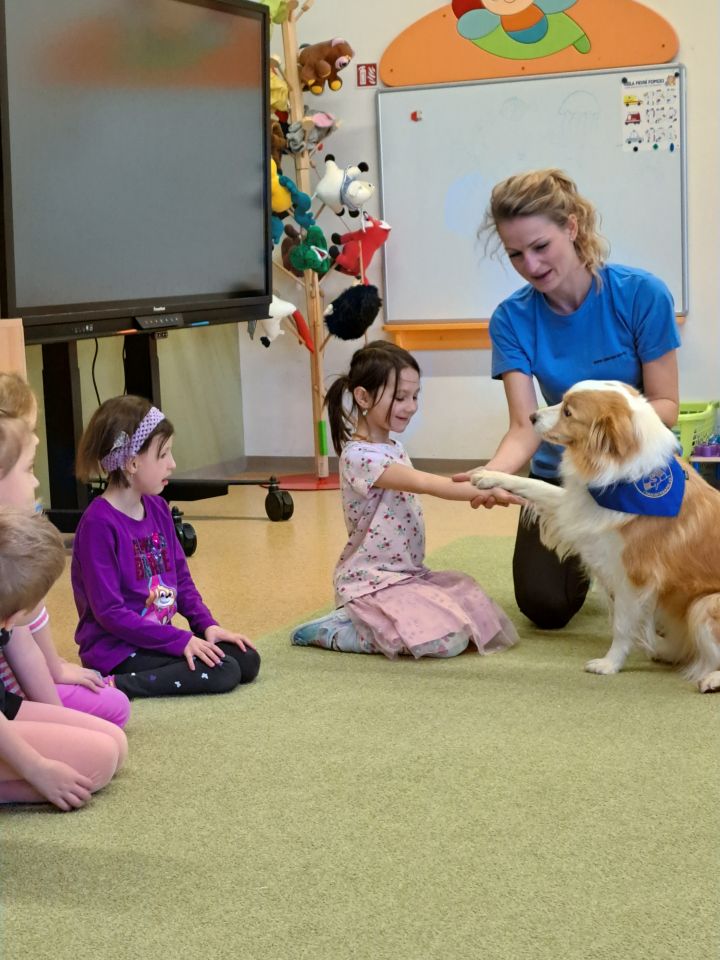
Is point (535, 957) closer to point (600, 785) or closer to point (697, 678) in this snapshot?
point (600, 785)

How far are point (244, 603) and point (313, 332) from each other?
2.30 meters

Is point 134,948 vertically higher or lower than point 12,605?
lower

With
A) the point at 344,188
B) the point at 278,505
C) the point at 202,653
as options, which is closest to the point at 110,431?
the point at 202,653

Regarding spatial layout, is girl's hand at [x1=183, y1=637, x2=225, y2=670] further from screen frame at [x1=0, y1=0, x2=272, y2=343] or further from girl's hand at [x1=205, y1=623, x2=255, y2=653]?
screen frame at [x1=0, y1=0, x2=272, y2=343]

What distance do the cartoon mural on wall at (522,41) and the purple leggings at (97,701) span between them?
12.3 ft

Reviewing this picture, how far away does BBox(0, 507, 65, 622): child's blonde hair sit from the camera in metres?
1.60

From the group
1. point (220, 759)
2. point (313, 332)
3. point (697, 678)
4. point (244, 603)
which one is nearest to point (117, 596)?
point (220, 759)

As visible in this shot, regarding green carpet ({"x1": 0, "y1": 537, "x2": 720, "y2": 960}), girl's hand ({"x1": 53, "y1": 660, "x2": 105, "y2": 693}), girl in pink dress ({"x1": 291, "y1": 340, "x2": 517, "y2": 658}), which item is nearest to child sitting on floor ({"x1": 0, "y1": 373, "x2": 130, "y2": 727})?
girl's hand ({"x1": 53, "y1": 660, "x2": 105, "y2": 693})

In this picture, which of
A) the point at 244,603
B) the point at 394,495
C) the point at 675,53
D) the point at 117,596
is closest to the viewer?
the point at 117,596

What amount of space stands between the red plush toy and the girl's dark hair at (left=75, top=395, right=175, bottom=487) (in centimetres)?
289

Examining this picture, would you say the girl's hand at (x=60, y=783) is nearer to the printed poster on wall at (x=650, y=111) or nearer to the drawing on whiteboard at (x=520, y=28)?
the printed poster on wall at (x=650, y=111)

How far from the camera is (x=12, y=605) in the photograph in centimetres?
161

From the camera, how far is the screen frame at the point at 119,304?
3441mm

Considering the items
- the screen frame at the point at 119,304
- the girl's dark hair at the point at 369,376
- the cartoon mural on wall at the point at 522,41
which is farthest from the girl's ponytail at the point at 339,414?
the cartoon mural on wall at the point at 522,41
